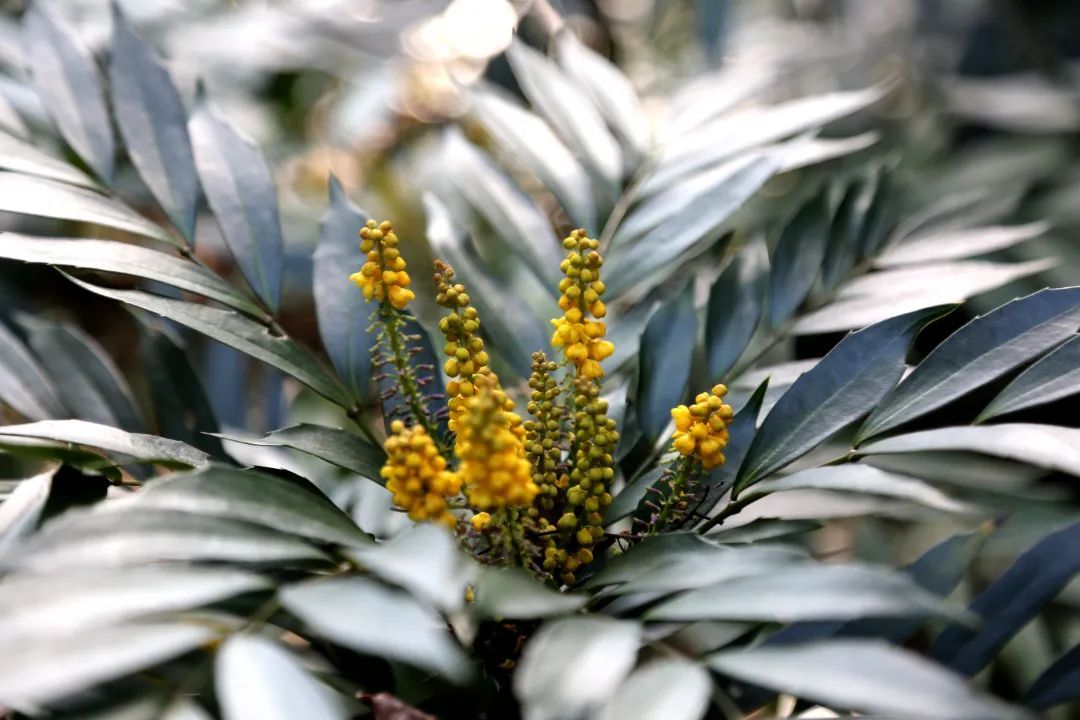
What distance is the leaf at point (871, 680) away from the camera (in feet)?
0.87

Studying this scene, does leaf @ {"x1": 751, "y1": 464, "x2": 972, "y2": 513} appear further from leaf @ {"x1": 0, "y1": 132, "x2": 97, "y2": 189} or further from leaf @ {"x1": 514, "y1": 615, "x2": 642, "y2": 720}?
leaf @ {"x1": 0, "y1": 132, "x2": 97, "y2": 189}

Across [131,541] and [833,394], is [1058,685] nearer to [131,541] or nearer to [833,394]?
[833,394]

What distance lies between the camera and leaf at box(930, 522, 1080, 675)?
402 mm

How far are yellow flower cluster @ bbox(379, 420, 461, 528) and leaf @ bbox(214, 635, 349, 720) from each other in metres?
0.09

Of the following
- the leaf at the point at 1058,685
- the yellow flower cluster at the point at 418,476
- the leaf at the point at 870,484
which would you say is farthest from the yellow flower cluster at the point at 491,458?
the leaf at the point at 1058,685

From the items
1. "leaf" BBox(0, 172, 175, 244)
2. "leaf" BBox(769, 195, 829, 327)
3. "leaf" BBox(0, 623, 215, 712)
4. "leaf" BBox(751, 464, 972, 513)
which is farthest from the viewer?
"leaf" BBox(769, 195, 829, 327)

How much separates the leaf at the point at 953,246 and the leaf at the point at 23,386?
49 cm

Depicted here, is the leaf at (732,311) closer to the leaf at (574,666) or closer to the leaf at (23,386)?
the leaf at (574,666)

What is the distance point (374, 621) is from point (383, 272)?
0.59 ft

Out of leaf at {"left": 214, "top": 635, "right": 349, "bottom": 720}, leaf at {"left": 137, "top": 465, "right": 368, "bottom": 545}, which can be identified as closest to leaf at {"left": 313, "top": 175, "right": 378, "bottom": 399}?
leaf at {"left": 137, "top": 465, "right": 368, "bottom": 545}

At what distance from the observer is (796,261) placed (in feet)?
1.85

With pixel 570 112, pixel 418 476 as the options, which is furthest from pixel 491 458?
pixel 570 112

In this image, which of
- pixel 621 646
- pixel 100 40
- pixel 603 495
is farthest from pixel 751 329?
pixel 100 40

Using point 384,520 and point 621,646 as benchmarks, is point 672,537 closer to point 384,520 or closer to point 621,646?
point 621,646
